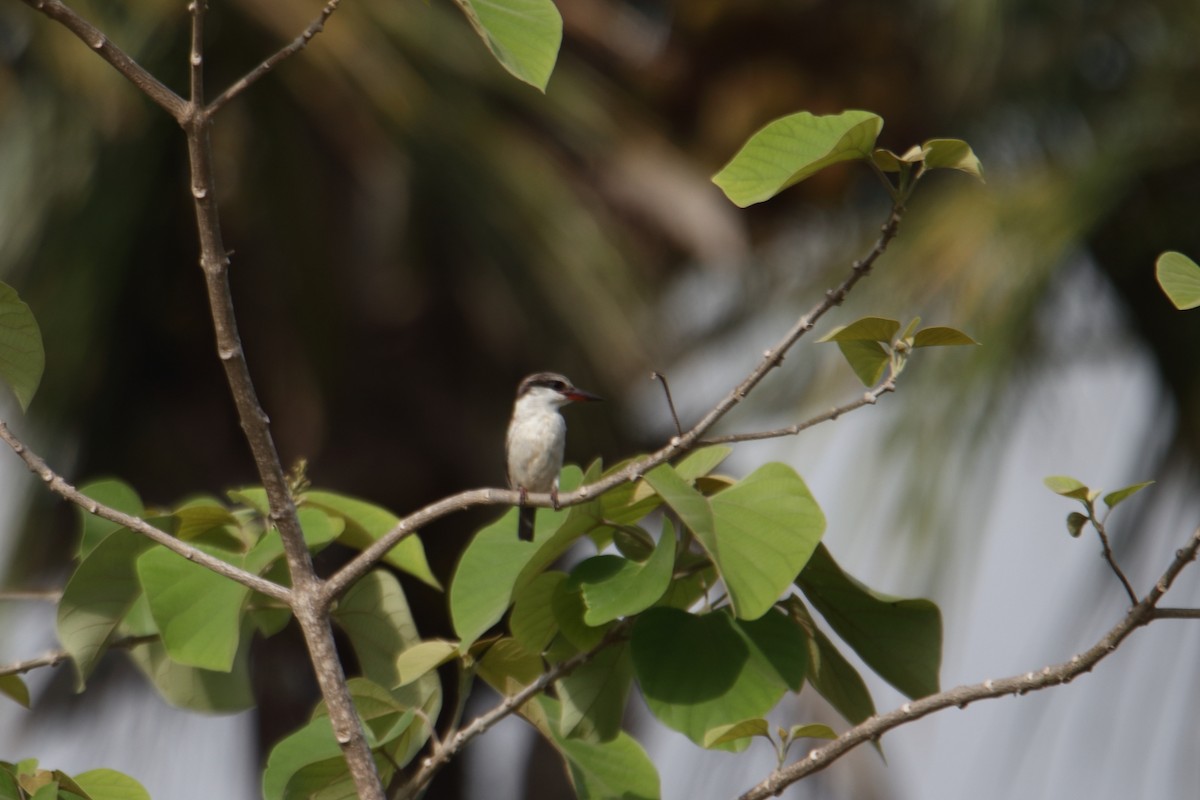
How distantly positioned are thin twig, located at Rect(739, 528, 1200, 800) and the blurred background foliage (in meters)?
2.66

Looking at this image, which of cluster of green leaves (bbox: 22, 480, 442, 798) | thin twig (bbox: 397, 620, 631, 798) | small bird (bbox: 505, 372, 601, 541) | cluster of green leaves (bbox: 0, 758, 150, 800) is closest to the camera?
cluster of green leaves (bbox: 0, 758, 150, 800)

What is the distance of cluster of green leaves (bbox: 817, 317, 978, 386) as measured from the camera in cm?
140

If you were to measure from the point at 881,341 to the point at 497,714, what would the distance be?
0.61 m

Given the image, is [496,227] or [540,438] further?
[496,227]

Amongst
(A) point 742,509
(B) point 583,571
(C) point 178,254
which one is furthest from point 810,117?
(C) point 178,254

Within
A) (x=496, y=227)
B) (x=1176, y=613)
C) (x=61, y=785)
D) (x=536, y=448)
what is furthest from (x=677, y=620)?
(x=496, y=227)

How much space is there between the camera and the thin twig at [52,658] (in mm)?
1606

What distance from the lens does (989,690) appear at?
136 centimetres

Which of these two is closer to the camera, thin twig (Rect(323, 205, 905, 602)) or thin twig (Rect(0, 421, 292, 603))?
thin twig (Rect(323, 205, 905, 602))

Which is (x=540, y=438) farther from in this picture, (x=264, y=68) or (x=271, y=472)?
(x=264, y=68)

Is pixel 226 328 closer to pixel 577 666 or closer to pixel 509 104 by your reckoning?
pixel 577 666

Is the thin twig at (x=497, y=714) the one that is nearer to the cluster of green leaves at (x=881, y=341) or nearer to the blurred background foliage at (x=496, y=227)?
the cluster of green leaves at (x=881, y=341)

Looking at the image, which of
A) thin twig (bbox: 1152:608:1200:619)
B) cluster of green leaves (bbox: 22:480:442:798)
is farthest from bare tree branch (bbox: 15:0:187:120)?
thin twig (bbox: 1152:608:1200:619)

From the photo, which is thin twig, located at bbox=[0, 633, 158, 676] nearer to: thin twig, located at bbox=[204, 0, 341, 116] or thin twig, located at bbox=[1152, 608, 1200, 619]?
thin twig, located at bbox=[204, 0, 341, 116]
